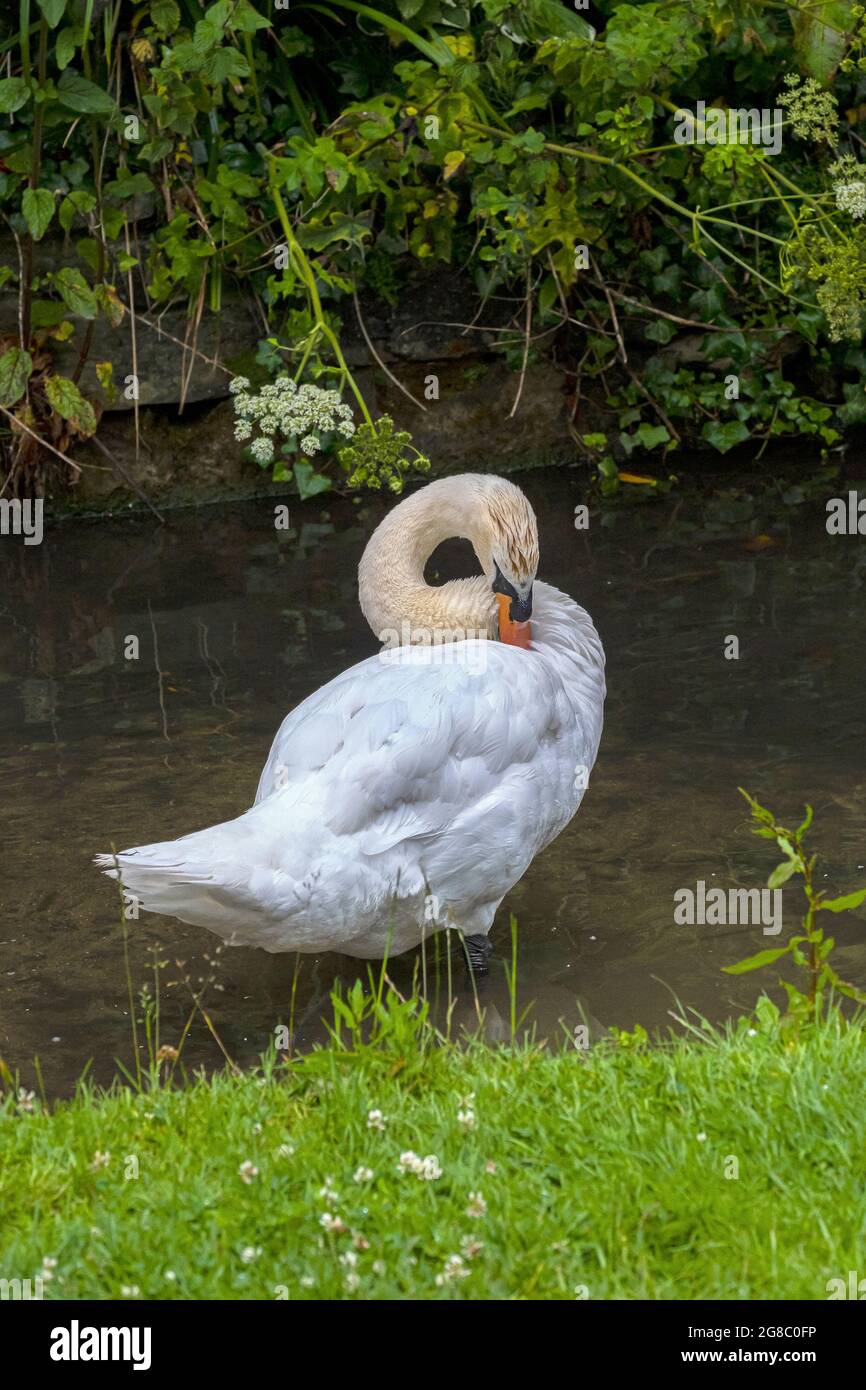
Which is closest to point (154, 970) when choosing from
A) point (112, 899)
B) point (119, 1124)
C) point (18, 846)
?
point (112, 899)

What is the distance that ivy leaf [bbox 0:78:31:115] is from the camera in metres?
6.69

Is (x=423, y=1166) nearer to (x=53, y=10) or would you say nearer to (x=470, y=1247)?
(x=470, y=1247)

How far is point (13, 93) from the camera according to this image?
22.1 feet

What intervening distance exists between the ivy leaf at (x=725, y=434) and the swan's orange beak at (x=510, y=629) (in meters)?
3.71

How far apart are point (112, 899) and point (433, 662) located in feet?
3.58

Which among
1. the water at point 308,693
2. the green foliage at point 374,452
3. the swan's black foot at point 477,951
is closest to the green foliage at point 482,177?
the water at point 308,693

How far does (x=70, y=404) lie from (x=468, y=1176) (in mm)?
5103

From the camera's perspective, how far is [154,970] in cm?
414

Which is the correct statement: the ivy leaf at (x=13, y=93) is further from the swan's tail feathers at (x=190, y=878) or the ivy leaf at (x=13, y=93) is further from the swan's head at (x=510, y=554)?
the swan's tail feathers at (x=190, y=878)

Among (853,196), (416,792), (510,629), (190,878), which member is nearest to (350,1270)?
(190,878)

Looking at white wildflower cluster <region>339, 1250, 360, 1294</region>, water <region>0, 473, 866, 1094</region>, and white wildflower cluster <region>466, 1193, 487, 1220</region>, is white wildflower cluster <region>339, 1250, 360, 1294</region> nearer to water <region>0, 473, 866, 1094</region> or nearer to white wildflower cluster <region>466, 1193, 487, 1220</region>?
white wildflower cluster <region>466, 1193, 487, 1220</region>

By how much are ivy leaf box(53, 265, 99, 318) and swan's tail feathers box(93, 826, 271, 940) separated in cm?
386

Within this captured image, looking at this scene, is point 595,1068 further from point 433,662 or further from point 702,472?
point 702,472

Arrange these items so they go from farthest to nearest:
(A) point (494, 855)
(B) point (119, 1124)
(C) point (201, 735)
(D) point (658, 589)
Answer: (D) point (658, 589)
(C) point (201, 735)
(A) point (494, 855)
(B) point (119, 1124)
